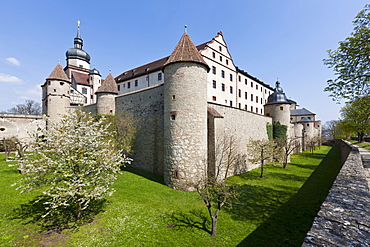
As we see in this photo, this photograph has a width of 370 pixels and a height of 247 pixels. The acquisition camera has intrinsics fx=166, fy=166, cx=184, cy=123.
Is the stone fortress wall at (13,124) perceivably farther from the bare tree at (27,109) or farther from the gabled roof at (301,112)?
the gabled roof at (301,112)

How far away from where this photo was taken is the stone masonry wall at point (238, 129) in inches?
619

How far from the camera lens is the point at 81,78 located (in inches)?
1590

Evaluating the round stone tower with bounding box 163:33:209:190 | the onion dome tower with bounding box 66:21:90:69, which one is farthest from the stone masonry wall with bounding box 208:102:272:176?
the onion dome tower with bounding box 66:21:90:69

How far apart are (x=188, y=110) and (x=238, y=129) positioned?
799 cm

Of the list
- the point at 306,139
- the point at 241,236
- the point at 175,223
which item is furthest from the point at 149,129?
the point at 306,139

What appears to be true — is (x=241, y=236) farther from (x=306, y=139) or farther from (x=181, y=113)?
(x=306, y=139)

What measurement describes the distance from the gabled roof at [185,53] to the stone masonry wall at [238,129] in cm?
424

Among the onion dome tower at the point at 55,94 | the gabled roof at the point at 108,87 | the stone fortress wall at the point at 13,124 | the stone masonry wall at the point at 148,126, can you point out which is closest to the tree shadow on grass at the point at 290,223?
the stone masonry wall at the point at 148,126

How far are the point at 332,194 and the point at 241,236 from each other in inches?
172

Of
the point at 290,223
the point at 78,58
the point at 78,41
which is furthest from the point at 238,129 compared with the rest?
the point at 78,41

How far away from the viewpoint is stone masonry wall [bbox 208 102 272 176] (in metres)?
15.7

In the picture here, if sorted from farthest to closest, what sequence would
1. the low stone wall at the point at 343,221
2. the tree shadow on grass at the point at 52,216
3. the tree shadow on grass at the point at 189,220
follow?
the tree shadow on grass at the point at 189,220
the tree shadow on grass at the point at 52,216
the low stone wall at the point at 343,221

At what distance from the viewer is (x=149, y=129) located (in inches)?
709

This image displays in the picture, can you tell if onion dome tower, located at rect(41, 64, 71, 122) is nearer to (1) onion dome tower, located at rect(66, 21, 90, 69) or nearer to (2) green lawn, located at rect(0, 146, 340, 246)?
(2) green lawn, located at rect(0, 146, 340, 246)
